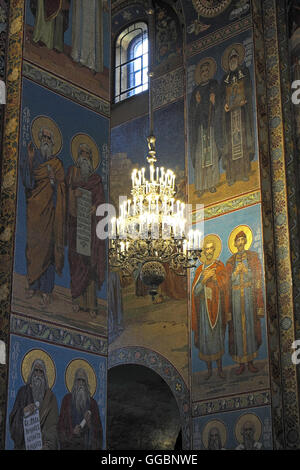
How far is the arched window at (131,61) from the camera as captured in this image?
56.5 ft

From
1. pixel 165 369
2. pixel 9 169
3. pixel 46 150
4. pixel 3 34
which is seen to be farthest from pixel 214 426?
pixel 3 34

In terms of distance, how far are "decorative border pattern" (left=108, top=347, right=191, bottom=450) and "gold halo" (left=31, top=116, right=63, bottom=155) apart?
19.6ft

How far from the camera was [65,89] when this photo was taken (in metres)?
9.55

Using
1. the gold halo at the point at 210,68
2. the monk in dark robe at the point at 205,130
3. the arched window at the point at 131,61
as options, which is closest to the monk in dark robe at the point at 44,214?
the monk in dark robe at the point at 205,130

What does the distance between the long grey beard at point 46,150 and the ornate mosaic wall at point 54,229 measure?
1cm

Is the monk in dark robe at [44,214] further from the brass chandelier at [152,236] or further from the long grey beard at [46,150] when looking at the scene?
the brass chandelier at [152,236]

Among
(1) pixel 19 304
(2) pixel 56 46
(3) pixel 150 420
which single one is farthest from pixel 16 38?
(3) pixel 150 420

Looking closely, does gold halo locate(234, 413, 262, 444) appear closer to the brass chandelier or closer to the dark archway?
the brass chandelier

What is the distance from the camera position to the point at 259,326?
520 inches

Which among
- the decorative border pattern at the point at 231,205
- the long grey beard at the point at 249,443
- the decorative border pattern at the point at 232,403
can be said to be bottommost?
the long grey beard at the point at 249,443

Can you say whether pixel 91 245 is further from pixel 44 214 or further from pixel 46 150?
pixel 46 150

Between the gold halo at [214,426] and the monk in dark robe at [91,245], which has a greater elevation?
the monk in dark robe at [91,245]

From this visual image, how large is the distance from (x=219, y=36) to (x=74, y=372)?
8.18 metres

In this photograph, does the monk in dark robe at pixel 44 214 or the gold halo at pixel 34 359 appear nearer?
the gold halo at pixel 34 359
